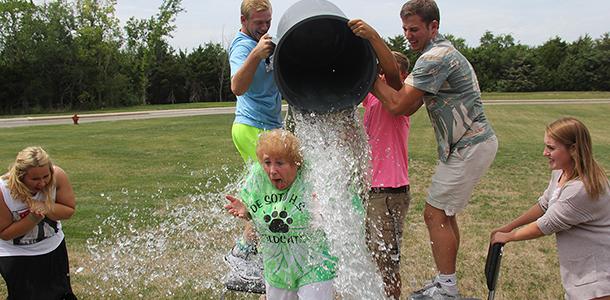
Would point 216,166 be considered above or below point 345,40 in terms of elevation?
below

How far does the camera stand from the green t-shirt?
3066 mm

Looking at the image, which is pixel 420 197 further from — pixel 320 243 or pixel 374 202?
pixel 320 243

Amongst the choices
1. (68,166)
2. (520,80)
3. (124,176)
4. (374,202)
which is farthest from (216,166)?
(520,80)

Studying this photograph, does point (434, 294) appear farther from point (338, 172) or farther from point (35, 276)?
point (35, 276)

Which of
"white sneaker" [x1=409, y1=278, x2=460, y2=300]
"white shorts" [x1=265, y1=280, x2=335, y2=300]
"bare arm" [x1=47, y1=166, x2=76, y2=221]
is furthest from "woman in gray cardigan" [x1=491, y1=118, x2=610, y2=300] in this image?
"bare arm" [x1=47, y1=166, x2=76, y2=221]

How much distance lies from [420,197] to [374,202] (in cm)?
474

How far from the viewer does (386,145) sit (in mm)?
3643

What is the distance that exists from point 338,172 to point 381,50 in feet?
2.61

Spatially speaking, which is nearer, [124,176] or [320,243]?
[320,243]

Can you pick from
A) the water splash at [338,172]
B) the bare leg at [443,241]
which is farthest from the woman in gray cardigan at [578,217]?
the water splash at [338,172]

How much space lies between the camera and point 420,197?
821 cm

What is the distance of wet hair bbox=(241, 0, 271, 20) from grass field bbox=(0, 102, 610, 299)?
212 cm

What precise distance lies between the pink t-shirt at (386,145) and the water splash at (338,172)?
0.11 meters

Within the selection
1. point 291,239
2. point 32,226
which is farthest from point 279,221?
point 32,226
